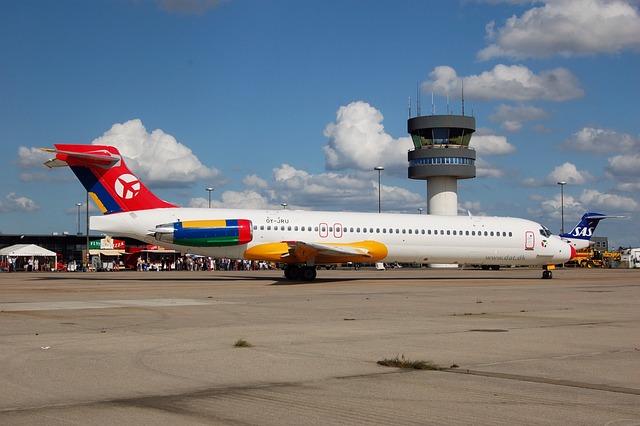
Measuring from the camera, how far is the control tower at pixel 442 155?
81.2 m

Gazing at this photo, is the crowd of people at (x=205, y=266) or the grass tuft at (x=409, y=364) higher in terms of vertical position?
the crowd of people at (x=205, y=266)

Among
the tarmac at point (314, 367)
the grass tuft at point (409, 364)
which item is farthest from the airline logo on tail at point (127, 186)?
the grass tuft at point (409, 364)

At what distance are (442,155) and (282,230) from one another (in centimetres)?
4851

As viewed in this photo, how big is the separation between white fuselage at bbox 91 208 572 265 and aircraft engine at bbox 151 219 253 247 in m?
0.29

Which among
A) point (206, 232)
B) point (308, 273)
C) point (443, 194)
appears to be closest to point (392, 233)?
point (308, 273)

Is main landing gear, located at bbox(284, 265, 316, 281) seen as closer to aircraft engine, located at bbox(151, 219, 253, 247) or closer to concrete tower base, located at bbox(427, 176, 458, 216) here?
aircraft engine, located at bbox(151, 219, 253, 247)

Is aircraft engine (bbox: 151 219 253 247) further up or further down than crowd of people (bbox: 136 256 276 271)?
further up

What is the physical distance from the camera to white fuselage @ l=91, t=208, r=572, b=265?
112 feet

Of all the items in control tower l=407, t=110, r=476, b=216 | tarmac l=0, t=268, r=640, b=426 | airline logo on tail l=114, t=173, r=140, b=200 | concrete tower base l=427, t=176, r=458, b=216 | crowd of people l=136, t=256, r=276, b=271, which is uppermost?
control tower l=407, t=110, r=476, b=216

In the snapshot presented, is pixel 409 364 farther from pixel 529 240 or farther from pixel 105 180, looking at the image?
pixel 529 240

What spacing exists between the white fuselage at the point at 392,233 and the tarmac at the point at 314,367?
52.5 feet

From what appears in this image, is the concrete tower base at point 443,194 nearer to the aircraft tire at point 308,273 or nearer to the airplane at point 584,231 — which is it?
the airplane at point 584,231

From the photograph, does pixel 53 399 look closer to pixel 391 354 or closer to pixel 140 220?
pixel 391 354

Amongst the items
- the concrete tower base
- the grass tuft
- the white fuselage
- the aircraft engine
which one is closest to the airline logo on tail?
the white fuselage
